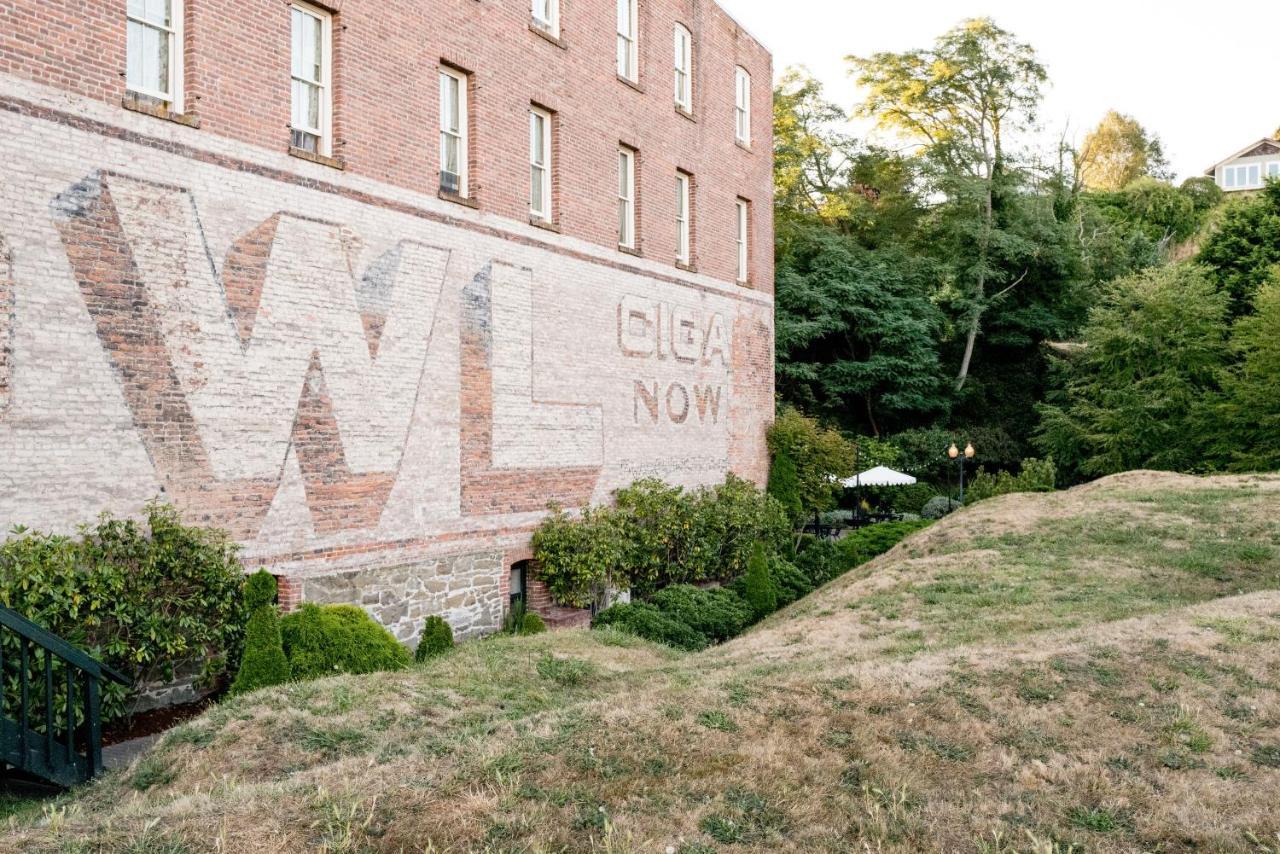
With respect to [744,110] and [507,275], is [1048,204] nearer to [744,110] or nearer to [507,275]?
[744,110]

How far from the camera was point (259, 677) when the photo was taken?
402 inches

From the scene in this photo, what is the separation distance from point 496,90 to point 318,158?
3.93m

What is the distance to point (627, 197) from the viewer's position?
62.7 feet

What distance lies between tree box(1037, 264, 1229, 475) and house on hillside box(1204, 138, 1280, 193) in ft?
147

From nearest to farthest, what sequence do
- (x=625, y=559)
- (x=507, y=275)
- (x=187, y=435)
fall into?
1. (x=187, y=435)
2. (x=507, y=275)
3. (x=625, y=559)

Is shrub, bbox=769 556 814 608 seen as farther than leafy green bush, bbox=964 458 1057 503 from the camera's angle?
No

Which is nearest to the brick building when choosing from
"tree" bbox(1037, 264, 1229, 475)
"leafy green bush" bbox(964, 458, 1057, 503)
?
"leafy green bush" bbox(964, 458, 1057, 503)

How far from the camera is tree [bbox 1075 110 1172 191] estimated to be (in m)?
64.9

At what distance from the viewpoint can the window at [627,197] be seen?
1892cm

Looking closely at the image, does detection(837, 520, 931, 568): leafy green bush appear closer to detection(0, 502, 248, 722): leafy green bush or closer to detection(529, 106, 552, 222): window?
detection(529, 106, 552, 222): window

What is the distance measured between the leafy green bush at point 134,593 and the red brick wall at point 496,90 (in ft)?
14.1

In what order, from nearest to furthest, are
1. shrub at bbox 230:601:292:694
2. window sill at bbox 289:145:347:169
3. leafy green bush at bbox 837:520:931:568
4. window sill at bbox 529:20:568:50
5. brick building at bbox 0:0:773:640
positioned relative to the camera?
1. brick building at bbox 0:0:773:640
2. shrub at bbox 230:601:292:694
3. window sill at bbox 289:145:347:169
4. window sill at bbox 529:20:568:50
5. leafy green bush at bbox 837:520:931:568

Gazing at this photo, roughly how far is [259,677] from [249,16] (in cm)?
728

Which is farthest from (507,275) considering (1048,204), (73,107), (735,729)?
(1048,204)
